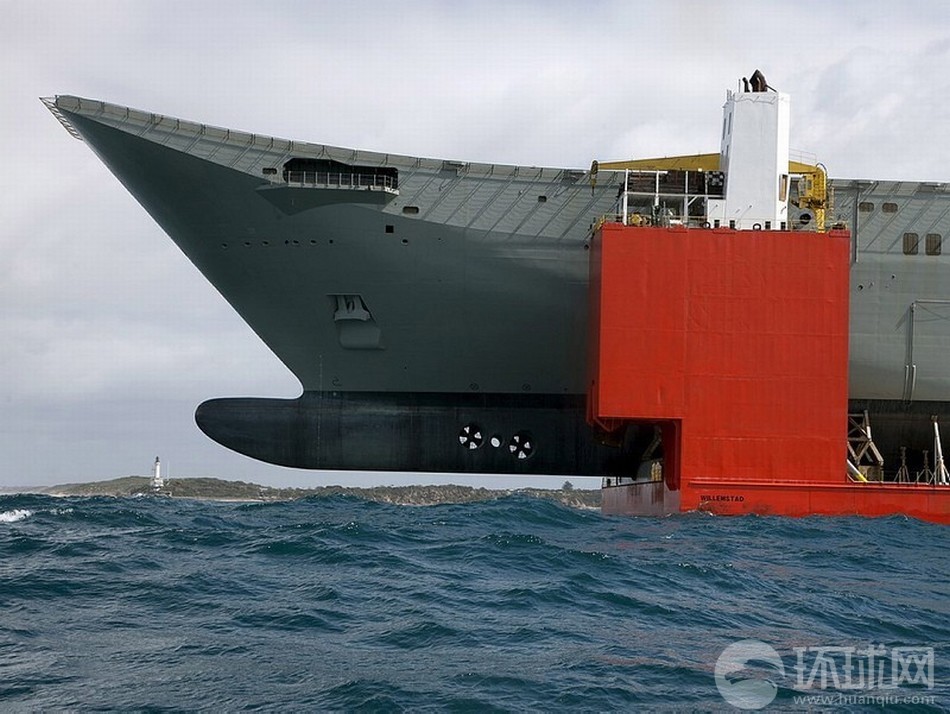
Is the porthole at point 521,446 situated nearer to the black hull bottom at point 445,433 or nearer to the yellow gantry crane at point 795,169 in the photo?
the black hull bottom at point 445,433

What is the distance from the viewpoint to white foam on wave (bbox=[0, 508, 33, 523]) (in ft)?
58.5

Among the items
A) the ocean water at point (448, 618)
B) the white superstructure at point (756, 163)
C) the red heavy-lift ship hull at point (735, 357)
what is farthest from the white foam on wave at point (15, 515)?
the white superstructure at point (756, 163)

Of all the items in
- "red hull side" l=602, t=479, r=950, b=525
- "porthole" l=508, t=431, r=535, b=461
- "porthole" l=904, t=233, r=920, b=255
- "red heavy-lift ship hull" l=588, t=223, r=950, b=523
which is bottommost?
"red hull side" l=602, t=479, r=950, b=525

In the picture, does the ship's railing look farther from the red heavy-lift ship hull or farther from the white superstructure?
the white superstructure

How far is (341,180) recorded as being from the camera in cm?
2438

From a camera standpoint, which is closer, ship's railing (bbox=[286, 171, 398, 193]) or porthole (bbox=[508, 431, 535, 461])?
ship's railing (bbox=[286, 171, 398, 193])

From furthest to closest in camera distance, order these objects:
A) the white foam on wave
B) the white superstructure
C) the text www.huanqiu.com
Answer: the white superstructure → the white foam on wave → the text www.huanqiu.com

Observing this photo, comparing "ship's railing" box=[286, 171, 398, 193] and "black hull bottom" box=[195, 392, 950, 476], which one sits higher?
"ship's railing" box=[286, 171, 398, 193]

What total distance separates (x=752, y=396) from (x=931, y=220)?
7208mm
